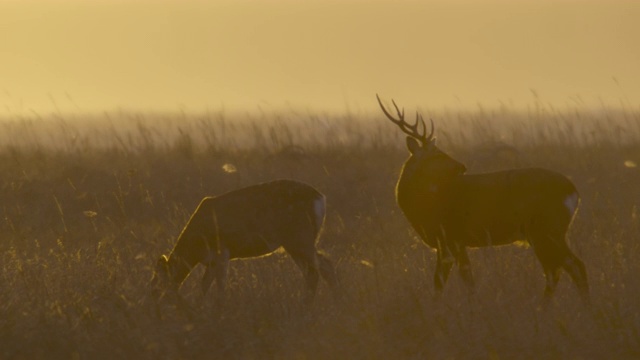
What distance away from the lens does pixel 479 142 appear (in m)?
16.7

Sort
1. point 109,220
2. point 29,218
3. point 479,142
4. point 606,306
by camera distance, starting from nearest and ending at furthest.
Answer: point 606,306, point 109,220, point 29,218, point 479,142

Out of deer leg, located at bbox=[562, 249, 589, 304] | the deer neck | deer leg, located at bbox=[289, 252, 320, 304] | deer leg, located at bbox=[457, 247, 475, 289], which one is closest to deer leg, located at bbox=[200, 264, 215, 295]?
deer leg, located at bbox=[289, 252, 320, 304]

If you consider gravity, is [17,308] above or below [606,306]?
above

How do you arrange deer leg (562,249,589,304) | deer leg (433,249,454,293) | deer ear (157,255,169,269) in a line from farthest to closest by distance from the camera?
deer ear (157,255,169,269) < deer leg (433,249,454,293) < deer leg (562,249,589,304)

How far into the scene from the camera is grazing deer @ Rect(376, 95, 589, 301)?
8.78m

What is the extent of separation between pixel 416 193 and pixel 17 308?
2709 millimetres

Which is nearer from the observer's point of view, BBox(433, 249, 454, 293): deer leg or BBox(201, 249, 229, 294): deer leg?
BBox(433, 249, 454, 293): deer leg

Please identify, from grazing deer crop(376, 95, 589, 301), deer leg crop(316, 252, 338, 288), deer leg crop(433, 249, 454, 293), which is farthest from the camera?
deer leg crop(316, 252, 338, 288)

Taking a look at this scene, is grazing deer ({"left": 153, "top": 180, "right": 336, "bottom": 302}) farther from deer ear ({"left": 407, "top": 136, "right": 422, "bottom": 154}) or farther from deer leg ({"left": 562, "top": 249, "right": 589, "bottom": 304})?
deer leg ({"left": 562, "top": 249, "right": 589, "bottom": 304})

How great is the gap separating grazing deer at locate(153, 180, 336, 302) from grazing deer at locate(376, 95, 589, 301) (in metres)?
0.71

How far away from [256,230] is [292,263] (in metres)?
0.85

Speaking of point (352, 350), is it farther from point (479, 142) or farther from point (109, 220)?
point (479, 142)

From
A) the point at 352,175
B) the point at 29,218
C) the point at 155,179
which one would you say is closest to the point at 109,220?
the point at 29,218

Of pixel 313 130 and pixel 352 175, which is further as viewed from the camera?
pixel 313 130
